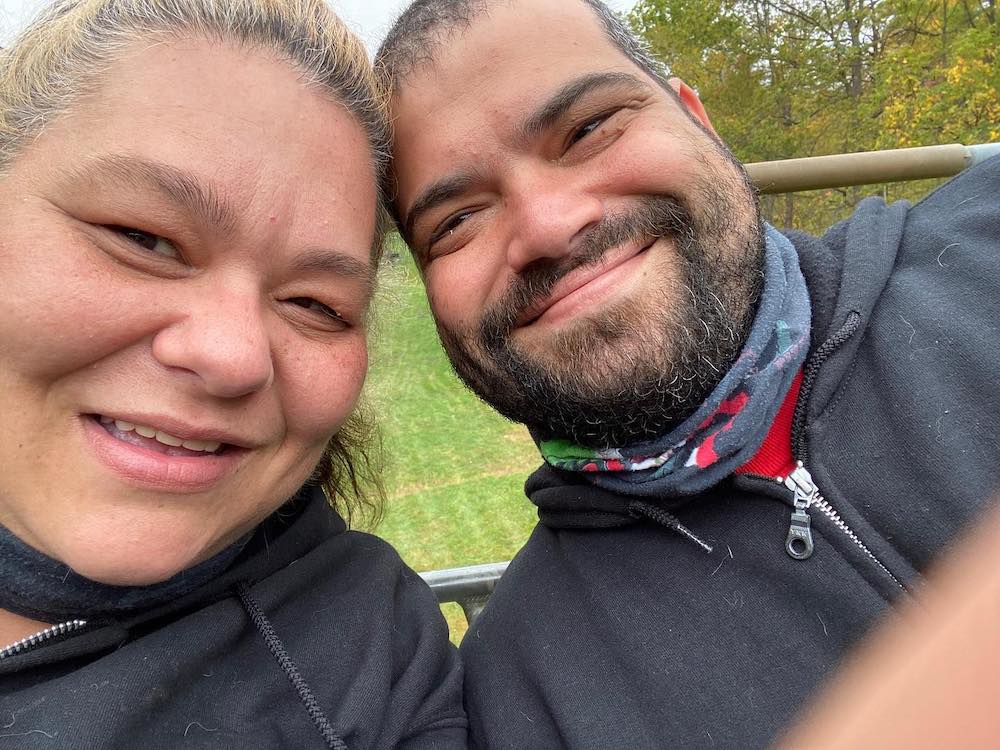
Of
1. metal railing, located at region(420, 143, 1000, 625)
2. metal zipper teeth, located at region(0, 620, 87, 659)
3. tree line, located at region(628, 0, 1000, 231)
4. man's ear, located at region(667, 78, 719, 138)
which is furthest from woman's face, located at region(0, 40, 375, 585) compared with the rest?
tree line, located at region(628, 0, 1000, 231)

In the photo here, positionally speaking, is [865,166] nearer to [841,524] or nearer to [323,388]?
[841,524]

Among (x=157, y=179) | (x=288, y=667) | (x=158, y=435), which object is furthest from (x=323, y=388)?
(x=288, y=667)

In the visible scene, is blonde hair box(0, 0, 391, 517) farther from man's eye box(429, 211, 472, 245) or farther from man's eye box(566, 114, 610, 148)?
man's eye box(566, 114, 610, 148)

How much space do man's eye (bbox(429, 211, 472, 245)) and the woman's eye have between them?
0.38m

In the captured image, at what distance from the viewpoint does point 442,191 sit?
1417 mm

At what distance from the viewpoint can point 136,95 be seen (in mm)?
950

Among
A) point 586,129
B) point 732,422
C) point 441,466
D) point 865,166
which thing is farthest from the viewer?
point 441,466

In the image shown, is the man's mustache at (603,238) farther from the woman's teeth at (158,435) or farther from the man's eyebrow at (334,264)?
the woman's teeth at (158,435)

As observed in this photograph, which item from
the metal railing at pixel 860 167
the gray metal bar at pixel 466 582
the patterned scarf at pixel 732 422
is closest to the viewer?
the patterned scarf at pixel 732 422

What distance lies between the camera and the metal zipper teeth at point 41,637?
1.03 metres

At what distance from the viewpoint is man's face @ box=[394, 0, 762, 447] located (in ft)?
4.26

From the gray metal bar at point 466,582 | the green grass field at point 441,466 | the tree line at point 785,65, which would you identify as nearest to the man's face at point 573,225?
the green grass field at point 441,466

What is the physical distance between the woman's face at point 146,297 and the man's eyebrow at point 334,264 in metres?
0.01

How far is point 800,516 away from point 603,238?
0.65 metres
